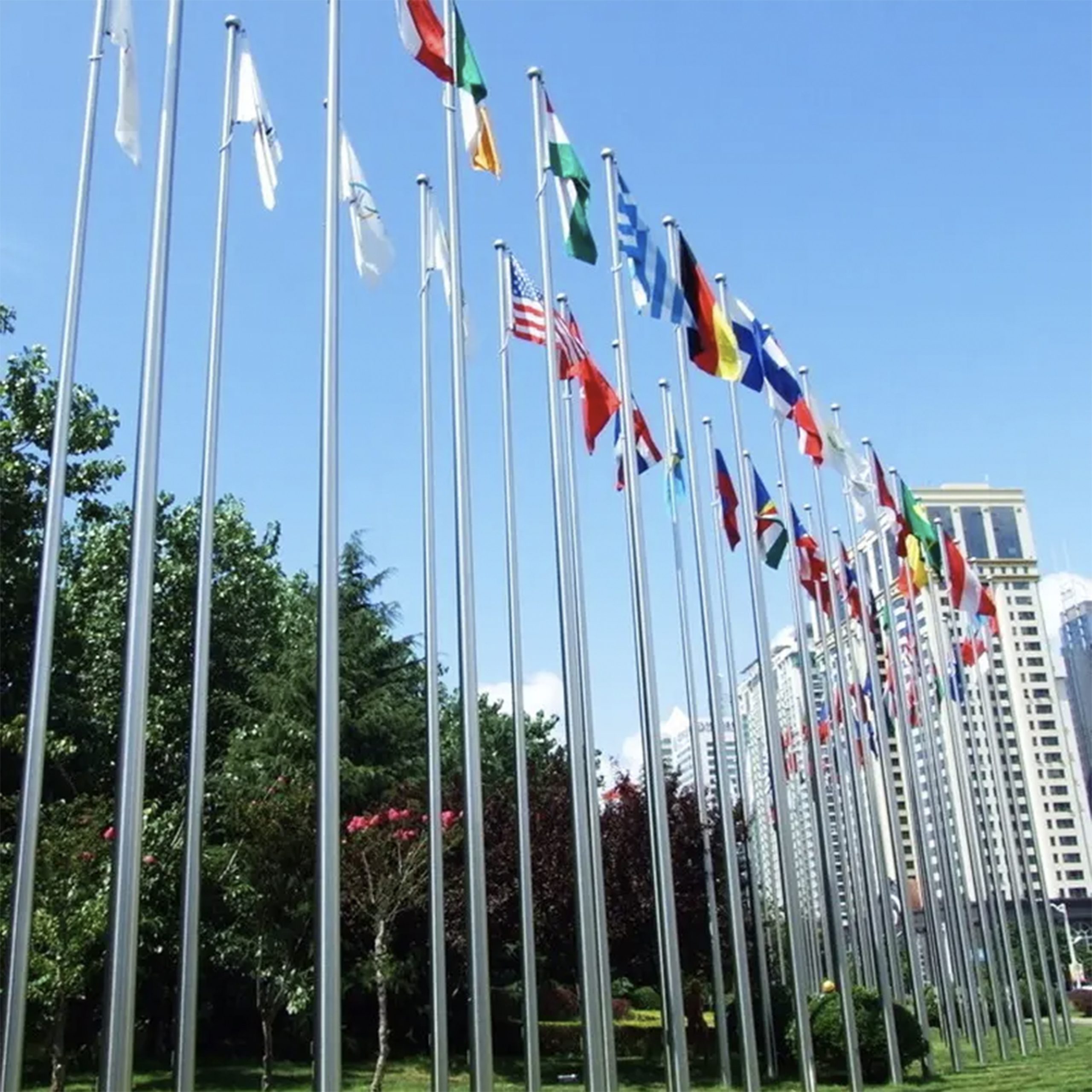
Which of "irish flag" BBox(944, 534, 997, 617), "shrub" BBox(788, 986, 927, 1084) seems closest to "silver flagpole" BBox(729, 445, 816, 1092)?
"shrub" BBox(788, 986, 927, 1084)

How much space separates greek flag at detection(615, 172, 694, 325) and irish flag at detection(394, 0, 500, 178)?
7.94ft

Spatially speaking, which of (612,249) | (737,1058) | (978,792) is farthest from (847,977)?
(978,792)

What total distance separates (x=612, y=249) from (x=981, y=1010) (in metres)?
21.4

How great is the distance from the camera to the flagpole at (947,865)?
2472 cm

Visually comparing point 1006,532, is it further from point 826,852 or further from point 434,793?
point 434,793

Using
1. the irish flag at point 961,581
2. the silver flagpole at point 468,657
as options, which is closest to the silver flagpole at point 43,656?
the silver flagpole at point 468,657

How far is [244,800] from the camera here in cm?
2173

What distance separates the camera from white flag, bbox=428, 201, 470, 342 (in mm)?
12977

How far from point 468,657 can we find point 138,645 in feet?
11.7

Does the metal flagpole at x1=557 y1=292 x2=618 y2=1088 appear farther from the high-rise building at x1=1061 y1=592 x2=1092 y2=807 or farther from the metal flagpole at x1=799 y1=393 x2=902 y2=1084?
the high-rise building at x1=1061 y1=592 x2=1092 y2=807

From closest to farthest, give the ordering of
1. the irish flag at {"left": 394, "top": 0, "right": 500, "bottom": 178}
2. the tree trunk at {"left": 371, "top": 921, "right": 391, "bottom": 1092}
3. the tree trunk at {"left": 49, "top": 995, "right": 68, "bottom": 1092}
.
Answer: the irish flag at {"left": 394, "top": 0, "right": 500, "bottom": 178} → the tree trunk at {"left": 371, "top": 921, "right": 391, "bottom": 1092} → the tree trunk at {"left": 49, "top": 995, "right": 68, "bottom": 1092}

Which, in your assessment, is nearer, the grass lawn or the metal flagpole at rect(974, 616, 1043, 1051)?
the grass lawn

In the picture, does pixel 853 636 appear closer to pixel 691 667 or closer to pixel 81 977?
pixel 691 667

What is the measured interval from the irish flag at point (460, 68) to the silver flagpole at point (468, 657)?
99mm
